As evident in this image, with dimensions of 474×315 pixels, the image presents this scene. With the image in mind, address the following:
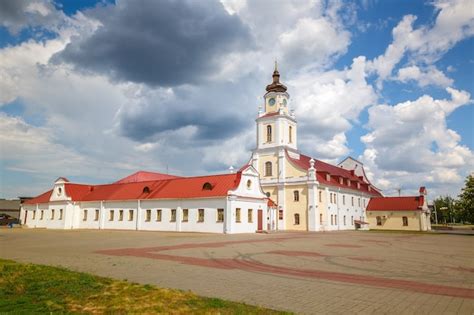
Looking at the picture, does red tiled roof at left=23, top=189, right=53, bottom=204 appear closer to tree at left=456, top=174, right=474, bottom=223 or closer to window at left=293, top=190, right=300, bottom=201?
window at left=293, top=190, right=300, bottom=201

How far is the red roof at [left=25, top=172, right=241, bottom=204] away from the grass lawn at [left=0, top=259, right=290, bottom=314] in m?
29.3

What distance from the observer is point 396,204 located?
66.3 m

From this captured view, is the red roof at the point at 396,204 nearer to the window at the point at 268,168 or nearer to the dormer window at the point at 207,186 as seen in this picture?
the window at the point at 268,168

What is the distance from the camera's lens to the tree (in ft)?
132

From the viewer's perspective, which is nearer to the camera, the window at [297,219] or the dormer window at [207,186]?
the dormer window at [207,186]

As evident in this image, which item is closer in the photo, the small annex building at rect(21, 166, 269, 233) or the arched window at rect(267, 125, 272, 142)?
the small annex building at rect(21, 166, 269, 233)

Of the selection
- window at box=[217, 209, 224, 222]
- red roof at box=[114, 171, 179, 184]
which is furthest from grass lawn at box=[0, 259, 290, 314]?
red roof at box=[114, 171, 179, 184]

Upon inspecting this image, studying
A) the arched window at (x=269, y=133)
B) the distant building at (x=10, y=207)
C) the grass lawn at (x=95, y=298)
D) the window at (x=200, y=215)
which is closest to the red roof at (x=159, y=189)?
the window at (x=200, y=215)

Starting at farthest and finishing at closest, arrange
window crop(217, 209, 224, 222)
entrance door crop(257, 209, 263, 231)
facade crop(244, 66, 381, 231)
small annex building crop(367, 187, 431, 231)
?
small annex building crop(367, 187, 431, 231) < facade crop(244, 66, 381, 231) < entrance door crop(257, 209, 263, 231) < window crop(217, 209, 224, 222)

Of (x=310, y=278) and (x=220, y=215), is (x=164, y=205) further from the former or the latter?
(x=310, y=278)

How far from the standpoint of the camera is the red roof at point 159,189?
40344 mm

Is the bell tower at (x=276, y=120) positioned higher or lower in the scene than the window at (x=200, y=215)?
higher

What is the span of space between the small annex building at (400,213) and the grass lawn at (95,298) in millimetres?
63548

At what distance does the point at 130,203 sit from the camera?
46.4 m
